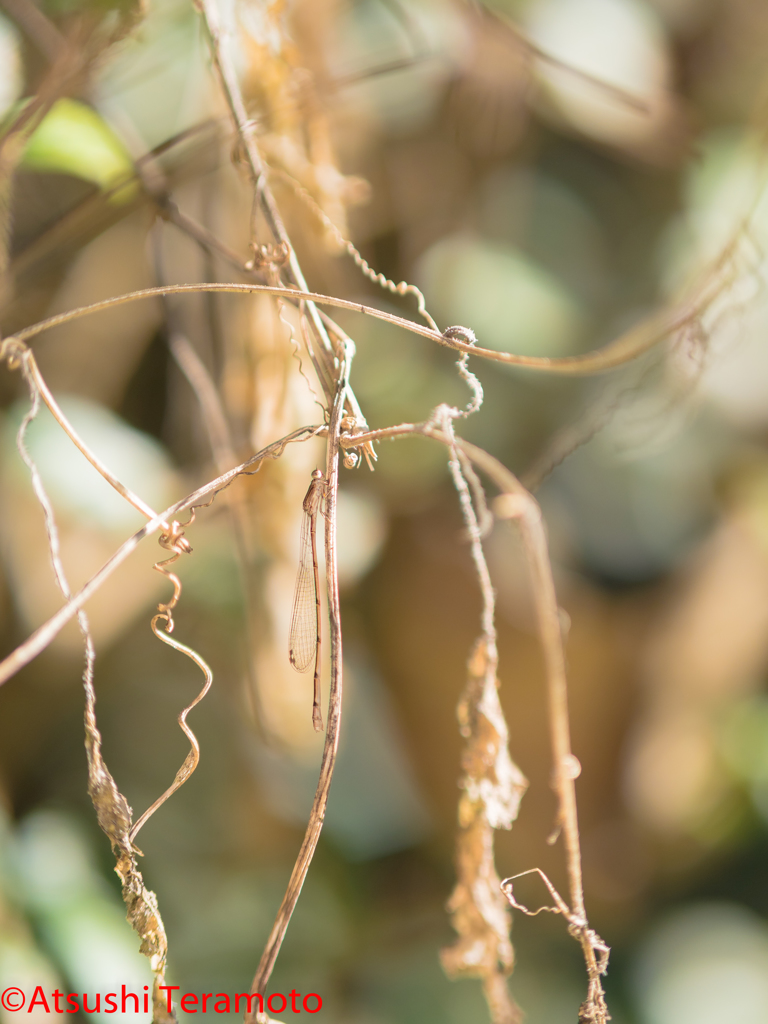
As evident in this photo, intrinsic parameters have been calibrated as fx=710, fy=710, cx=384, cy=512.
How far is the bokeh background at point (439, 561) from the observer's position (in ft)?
1.88

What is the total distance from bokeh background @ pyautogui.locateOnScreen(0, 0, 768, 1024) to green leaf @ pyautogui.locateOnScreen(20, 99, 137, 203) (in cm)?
11

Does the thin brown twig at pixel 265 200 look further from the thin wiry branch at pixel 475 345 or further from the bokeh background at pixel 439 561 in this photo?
the bokeh background at pixel 439 561

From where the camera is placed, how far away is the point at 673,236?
29.8 inches

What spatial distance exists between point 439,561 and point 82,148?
49cm

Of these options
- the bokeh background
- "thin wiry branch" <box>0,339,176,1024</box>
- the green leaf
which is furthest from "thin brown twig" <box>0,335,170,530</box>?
the bokeh background

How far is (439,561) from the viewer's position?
74 centimetres

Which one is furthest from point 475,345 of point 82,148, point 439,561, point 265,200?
point 439,561

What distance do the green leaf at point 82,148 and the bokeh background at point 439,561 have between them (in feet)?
0.37

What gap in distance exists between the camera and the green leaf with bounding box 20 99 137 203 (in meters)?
0.37

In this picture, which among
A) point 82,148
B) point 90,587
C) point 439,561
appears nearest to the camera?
point 90,587

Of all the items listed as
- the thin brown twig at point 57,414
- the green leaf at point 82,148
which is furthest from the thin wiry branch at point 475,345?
the green leaf at point 82,148

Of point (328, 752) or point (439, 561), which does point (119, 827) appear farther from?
point (439, 561)

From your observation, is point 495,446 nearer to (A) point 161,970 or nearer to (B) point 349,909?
(B) point 349,909

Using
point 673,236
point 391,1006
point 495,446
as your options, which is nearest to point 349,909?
point 391,1006
